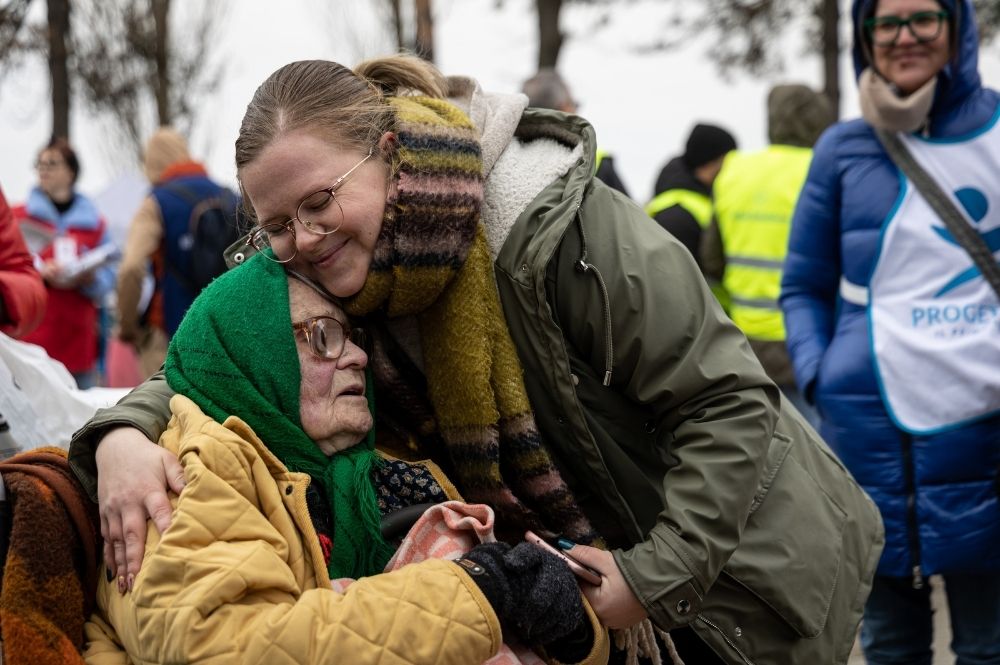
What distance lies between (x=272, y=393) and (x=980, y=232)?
6.40ft

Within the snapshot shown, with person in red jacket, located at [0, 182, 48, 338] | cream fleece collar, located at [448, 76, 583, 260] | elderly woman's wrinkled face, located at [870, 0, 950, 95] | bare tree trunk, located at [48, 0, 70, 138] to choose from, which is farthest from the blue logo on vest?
bare tree trunk, located at [48, 0, 70, 138]

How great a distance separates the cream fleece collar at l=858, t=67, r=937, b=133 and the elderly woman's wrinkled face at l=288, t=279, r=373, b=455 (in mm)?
1716

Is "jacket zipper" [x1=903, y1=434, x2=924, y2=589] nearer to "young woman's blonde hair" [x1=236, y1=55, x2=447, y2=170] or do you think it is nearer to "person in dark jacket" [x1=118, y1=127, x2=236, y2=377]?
"young woman's blonde hair" [x1=236, y1=55, x2=447, y2=170]

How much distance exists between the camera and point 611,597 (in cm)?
204

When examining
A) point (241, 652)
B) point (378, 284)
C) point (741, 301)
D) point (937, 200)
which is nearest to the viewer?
point (241, 652)

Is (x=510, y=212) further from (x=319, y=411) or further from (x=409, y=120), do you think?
(x=319, y=411)

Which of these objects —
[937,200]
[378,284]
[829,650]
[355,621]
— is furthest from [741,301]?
[355,621]

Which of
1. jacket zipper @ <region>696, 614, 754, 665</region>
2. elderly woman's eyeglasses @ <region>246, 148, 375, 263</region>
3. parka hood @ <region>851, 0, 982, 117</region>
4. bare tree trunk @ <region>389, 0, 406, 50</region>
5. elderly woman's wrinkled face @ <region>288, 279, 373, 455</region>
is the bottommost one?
jacket zipper @ <region>696, 614, 754, 665</region>

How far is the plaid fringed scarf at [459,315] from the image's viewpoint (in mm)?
2043

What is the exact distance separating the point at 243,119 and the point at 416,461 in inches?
28.3

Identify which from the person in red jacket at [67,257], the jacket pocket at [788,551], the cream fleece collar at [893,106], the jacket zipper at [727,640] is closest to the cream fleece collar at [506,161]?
the jacket pocket at [788,551]

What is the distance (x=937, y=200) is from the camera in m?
3.03

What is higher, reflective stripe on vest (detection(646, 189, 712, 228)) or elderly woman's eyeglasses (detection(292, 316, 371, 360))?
elderly woman's eyeglasses (detection(292, 316, 371, 360))

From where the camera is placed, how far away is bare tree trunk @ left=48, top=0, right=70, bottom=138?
1256 centimetres
